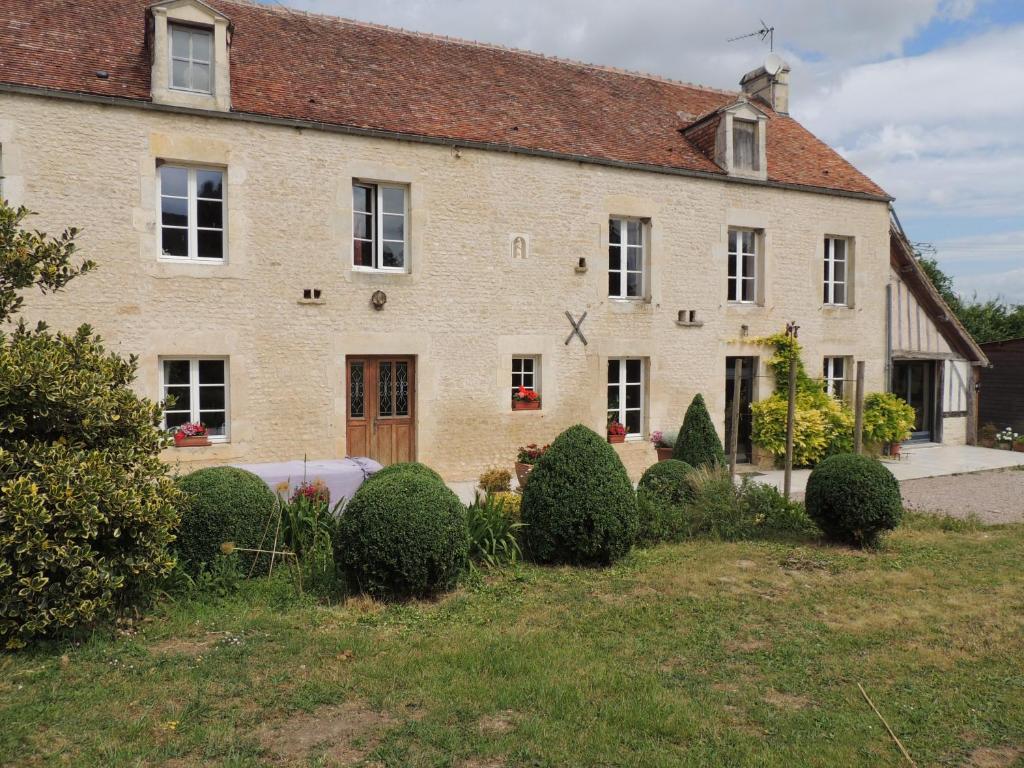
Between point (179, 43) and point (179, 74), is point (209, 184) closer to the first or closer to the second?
point (179, 74)

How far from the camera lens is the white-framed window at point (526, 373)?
12586mm

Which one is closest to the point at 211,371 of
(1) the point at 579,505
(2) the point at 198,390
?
(2) the point at 198,390

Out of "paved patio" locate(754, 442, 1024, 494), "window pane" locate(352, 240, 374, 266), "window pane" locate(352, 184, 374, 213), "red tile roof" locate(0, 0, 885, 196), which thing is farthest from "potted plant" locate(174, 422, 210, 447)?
"paved patio" locate(754, 442, 1024, 494)

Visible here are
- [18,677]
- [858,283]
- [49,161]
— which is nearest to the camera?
[18,677]

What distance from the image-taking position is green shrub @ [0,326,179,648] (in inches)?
189

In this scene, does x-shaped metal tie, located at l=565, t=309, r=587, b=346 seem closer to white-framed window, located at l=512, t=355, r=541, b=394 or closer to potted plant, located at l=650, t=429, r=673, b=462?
white-framed window, located at l=512, t=355, r=541, b=394

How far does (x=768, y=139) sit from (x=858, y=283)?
133 inches

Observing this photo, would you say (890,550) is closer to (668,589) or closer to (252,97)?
(668,589)

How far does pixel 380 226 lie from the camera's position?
1148 centimetres

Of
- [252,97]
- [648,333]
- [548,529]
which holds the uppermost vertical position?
[252,97]

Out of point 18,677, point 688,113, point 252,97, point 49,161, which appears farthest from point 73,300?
point 688,113

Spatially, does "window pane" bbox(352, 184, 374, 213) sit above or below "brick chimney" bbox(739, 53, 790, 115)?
below

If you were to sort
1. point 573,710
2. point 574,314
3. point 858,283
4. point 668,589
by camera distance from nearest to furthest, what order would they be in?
point 573,710 < point 668,589 < point 574,314 < point 858,283

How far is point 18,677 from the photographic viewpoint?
4.63 meters
